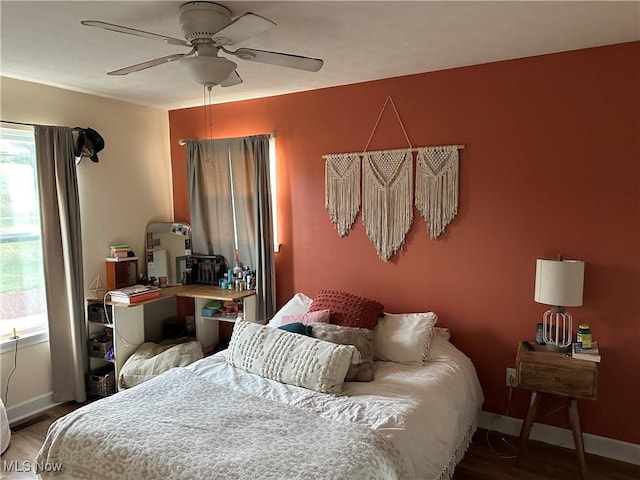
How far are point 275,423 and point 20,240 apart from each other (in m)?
2.52

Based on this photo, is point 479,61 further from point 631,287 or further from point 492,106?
point 631,287


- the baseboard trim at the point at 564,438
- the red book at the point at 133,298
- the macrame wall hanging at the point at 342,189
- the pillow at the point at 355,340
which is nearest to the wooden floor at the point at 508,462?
the baseboard trim at the point at 564,438

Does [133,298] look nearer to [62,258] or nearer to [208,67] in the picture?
[62,258]

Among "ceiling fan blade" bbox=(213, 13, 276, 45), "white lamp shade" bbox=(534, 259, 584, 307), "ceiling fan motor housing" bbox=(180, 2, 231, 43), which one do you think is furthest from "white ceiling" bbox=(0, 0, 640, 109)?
"white lamp shade" bbox=(534, 259, 584, 307)

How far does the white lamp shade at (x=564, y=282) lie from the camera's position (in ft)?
8.48

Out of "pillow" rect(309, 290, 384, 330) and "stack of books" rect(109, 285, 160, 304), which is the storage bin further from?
"pillow" rect(309, 290, 384, 330)

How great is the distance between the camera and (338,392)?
2441 mm

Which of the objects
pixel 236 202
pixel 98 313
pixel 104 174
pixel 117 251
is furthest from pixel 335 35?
pixel 98 313

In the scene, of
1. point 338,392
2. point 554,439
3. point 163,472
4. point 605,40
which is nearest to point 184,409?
point 163,472

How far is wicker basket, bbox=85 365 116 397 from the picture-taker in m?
3.63

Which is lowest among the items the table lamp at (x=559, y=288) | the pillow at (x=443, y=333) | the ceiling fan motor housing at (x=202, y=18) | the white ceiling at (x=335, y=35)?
the pillow at (x=443, y=333)

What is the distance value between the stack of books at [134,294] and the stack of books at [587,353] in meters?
3.03

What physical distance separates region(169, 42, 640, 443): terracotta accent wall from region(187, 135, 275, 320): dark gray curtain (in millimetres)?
342

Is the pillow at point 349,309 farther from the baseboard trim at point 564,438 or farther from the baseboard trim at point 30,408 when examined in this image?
the baseboard trim at point 30,408
